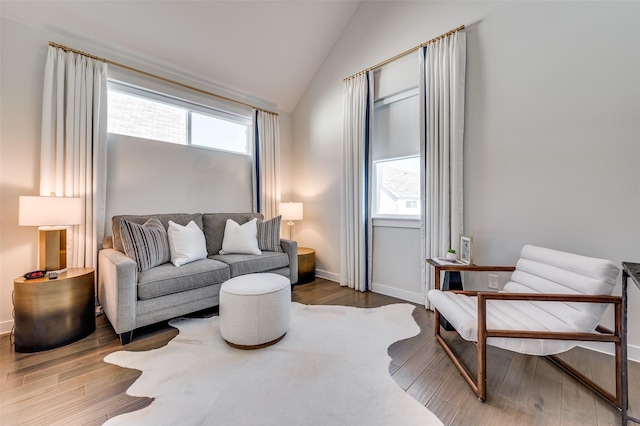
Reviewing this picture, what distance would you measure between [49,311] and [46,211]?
77 centimetres

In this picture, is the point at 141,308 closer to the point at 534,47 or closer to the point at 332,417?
the point at 332,417

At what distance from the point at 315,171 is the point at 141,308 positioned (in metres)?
2.84

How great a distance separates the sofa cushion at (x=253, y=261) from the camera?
2891 millimetres

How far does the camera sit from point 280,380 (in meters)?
1.66

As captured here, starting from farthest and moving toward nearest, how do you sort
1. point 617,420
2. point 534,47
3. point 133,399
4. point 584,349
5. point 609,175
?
point 534,47, point 584,349, point 609,175, point 133,399, point 617,420

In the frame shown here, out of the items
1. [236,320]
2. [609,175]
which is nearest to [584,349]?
[609,175]

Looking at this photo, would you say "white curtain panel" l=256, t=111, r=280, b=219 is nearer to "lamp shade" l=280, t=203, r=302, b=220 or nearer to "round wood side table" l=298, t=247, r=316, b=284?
"lamp shade" l=280, t=203, r=302, b=220

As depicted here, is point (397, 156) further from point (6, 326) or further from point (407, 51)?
Answer: point (6, 326)

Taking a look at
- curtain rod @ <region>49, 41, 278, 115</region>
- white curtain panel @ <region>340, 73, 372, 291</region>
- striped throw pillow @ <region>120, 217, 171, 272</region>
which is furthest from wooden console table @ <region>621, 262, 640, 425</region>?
curtain rod @ <region>49, 41, 278, 115</region>

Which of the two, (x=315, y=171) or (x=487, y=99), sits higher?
Result: (x=487, y=99)

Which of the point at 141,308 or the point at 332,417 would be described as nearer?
the point at 332,417

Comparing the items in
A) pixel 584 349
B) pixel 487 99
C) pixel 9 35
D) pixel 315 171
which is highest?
pixel 9 35

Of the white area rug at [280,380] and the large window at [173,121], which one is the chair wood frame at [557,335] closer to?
the white area rug at [280,380]

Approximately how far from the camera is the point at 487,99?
253 centimetres
